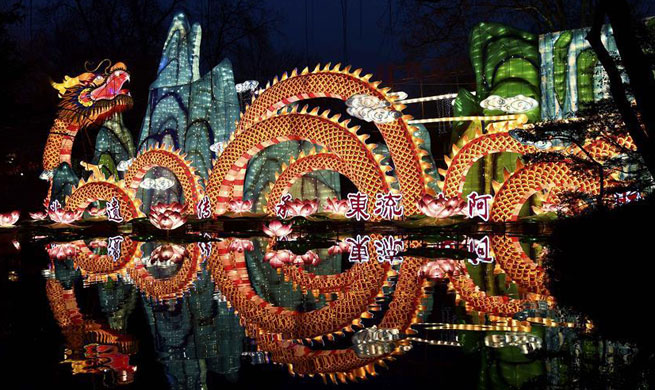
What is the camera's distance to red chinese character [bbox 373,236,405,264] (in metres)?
10.3

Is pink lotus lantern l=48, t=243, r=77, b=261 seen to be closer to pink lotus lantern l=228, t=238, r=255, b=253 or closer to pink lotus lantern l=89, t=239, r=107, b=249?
pink lotus lantern l=89, t=239, r=107, b=249

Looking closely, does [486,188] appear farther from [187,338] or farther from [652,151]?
[187,338]

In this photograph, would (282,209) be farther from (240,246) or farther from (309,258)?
(309,258)

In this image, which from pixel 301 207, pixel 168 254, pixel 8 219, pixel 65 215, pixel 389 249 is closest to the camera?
pixel 389 249

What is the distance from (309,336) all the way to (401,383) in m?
1.59

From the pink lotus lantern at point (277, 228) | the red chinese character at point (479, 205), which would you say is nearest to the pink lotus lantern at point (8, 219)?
the pink lotus lantern at point (277, 228)

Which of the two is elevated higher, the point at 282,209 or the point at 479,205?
the point at 282,209

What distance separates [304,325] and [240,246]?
782 centimetres

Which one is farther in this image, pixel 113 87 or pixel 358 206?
pixel 113 87

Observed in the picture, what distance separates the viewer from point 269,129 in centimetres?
1736

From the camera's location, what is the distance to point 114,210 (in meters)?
20.3

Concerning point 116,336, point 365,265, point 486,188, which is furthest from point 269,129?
point 116,336

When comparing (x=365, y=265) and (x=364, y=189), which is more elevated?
(x=364, y=189)

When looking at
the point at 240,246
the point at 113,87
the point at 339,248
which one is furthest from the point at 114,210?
the point at 339,248
